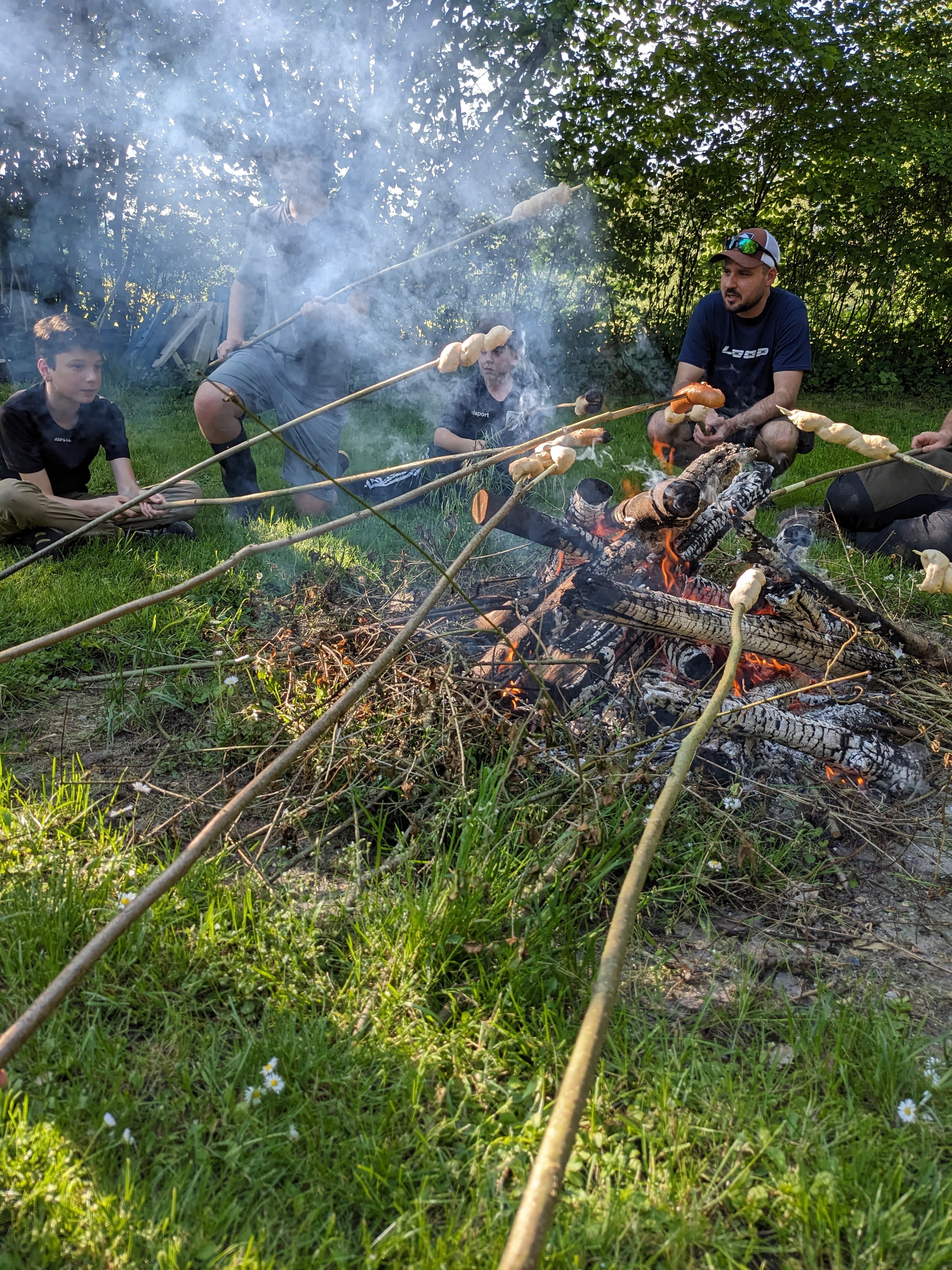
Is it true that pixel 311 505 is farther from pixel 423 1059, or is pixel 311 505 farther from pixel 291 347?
pixel 423 1059

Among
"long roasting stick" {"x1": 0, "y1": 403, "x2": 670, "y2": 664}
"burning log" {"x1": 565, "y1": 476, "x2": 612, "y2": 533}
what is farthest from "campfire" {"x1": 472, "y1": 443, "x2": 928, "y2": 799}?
"long roasting stick" {"x1": 0, "y1": 403, "x2": 670, "y2": 664}

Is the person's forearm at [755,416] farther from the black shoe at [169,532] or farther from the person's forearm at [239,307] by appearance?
the person's forearm at [239,307]

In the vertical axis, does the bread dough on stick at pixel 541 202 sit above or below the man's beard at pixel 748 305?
above

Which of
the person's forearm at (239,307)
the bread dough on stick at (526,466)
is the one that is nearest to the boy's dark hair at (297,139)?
the person's forearm at (239,307)

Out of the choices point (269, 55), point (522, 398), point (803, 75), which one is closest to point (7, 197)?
point (269, 55)

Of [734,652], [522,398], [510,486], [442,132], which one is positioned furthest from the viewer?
[442,132]

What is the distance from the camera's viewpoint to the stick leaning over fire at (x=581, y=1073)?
0.63m

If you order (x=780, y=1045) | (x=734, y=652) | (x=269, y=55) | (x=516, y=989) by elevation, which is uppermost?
(x=269, y=55)

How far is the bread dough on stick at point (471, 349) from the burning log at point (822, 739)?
108cm

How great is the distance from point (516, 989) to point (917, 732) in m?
1.62

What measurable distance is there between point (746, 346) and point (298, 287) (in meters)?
2.95

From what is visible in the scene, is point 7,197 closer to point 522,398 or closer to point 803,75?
point 522,398

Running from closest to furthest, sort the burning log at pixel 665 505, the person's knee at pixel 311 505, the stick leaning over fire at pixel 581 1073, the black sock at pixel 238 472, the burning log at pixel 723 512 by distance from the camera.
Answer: the stick leaning over fire at pixel 581 1073
the burning log at pixel 665 505
the burning log at pixel 723 512
the person's knee at pixel 311 505
the black sock at pixel 238 472

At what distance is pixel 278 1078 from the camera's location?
1.40 meters
